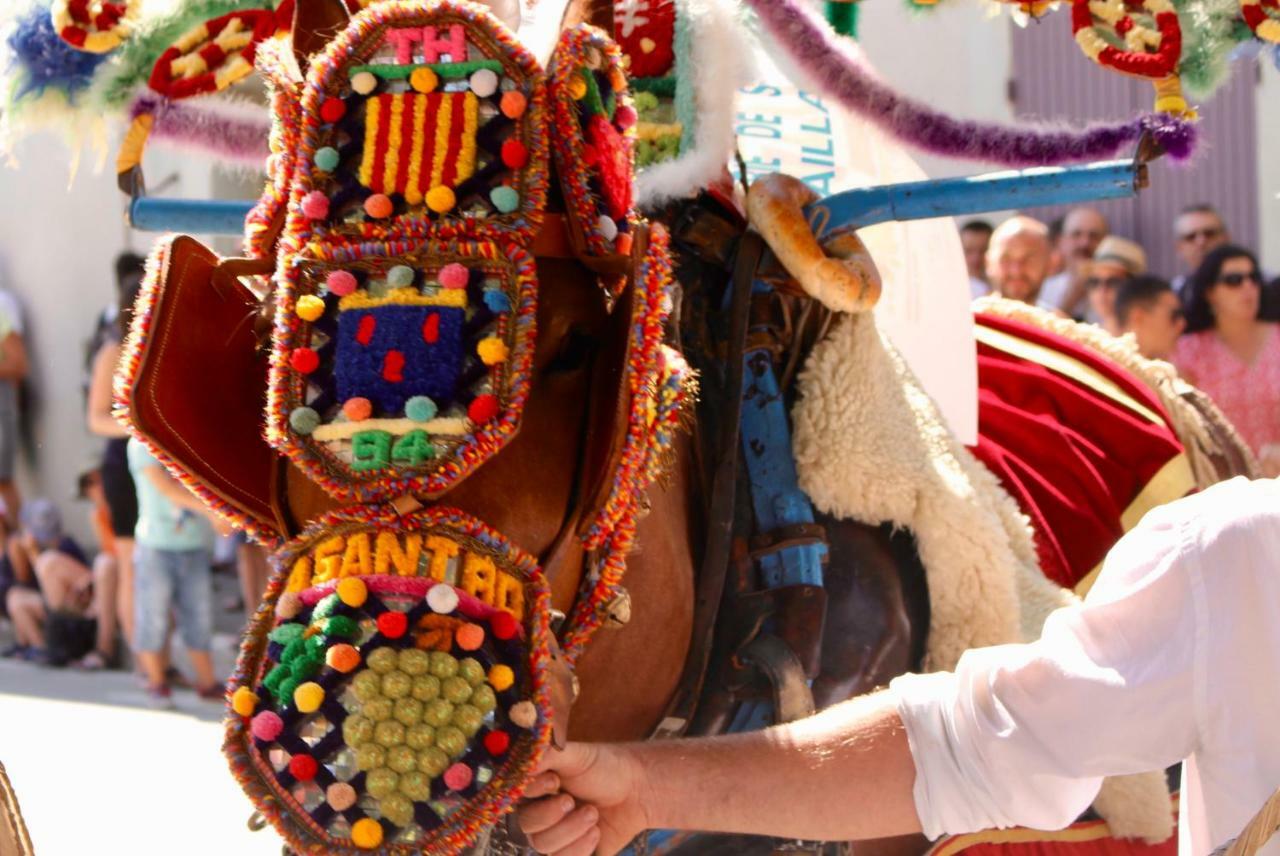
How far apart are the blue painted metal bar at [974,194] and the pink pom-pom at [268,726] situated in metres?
1.21


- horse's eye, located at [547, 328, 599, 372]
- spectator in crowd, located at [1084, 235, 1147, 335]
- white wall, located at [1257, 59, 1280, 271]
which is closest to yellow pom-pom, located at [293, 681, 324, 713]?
horse's eye, located at [547, 328, 599, 372]

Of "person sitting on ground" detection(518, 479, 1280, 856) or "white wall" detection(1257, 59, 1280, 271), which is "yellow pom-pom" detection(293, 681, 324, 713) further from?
"white wall" detection(1257, 59, 1280, 271)

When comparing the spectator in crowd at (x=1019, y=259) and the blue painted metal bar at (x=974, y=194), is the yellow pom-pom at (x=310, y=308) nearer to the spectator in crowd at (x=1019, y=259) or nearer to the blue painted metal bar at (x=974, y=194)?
the blue painted metal bar at (x=974, y=194)

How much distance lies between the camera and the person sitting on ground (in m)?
1.61

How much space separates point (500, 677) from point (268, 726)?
224 mm

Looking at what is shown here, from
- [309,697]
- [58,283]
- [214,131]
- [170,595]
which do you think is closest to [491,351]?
[309,697]

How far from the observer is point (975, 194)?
2.49 meters

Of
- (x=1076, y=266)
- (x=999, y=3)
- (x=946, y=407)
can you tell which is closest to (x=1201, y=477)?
(x=946, y=407)

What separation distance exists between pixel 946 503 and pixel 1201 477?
1.23 meters

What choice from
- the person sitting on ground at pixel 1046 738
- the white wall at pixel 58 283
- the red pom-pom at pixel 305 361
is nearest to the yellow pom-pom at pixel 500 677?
the person sitting on ground at pixel 1046 738

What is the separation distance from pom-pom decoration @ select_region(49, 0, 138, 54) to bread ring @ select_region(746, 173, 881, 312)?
3.52 feet

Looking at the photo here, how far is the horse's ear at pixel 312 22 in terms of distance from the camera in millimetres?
1956

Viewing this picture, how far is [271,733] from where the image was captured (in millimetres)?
1571

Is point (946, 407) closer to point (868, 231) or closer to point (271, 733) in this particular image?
point (868, 231)
